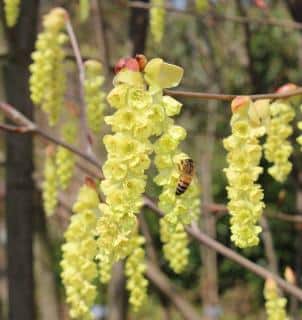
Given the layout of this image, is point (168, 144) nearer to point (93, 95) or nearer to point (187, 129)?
point (93, 95)

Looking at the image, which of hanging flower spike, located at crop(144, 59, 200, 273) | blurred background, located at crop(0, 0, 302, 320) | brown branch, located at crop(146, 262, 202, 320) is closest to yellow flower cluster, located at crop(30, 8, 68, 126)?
blurred background, located at crop(0, 0, 302, 320)

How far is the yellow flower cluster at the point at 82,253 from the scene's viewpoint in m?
1.50

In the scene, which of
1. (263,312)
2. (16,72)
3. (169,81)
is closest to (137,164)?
(169,81)

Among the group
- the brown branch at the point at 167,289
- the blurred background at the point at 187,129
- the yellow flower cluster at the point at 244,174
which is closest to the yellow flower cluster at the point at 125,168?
the yellow flower cluster at the point at 244,174

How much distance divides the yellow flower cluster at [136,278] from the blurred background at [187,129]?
0.71 m

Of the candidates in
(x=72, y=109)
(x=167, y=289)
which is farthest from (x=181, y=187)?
(x=167, y=289)

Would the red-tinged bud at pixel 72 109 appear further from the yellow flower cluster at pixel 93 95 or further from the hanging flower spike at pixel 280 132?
the hanging flower spike at pixel 280 132

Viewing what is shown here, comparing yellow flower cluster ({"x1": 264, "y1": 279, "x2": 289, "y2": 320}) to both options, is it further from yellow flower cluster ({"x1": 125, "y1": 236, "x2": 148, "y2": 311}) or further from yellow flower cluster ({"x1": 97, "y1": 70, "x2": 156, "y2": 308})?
yellow flower cluster ({"x1": 97, "y1": 70, "x2": 156, "y2": 308})

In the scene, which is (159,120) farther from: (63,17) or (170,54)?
(170,54)

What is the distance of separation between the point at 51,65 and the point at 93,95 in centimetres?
13

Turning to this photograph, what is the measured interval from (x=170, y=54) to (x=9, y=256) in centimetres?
264

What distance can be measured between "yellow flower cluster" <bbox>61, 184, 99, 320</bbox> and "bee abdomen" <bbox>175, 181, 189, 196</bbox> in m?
0.41

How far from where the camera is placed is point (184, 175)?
44.3 inches

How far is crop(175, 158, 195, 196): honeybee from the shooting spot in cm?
111
